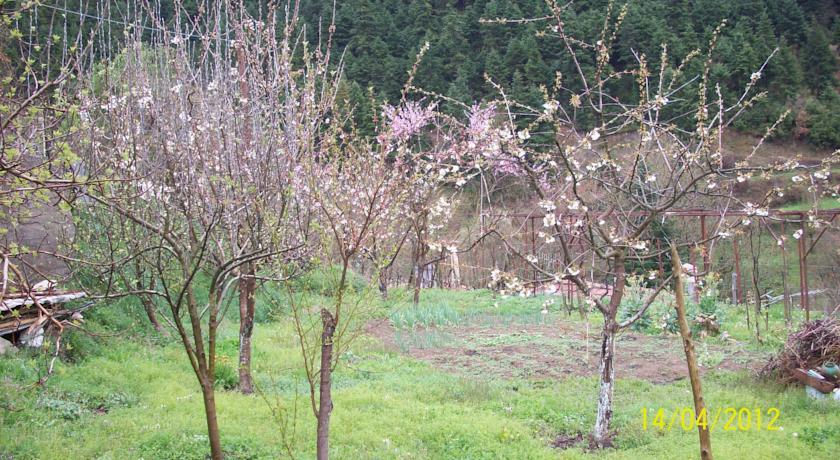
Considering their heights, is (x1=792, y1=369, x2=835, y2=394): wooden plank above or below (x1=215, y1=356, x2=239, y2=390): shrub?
above

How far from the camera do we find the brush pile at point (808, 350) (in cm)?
574

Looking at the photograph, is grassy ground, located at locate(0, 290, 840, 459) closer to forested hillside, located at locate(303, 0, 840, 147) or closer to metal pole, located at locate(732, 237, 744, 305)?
metal pole, located at locate(732, 237, 744, 305)

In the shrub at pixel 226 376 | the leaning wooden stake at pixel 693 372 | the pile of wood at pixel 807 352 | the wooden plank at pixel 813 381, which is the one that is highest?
the leaning wooden stake at pixel 693 372

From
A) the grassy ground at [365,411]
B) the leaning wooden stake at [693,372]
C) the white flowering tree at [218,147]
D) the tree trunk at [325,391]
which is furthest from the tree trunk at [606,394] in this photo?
the leaning wooden stake at [693,372]

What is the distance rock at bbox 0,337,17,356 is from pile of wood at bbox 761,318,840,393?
301 inches

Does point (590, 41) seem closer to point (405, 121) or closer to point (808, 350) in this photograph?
point (405, 121)

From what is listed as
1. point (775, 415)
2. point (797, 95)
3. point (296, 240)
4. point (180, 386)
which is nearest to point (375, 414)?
point (296, 240)

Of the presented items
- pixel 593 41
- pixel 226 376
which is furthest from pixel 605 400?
pixel 593 41

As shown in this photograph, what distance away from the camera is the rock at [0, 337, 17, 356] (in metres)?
6.25

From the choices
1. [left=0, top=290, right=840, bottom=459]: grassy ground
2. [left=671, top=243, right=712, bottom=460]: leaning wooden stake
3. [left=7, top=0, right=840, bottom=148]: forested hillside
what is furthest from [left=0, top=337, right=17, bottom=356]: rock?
[left=7, top=0, right=840, bottom=148]: forested hillside

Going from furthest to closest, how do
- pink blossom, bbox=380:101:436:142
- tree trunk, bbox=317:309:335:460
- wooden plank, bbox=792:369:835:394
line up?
wooden plank, bbox=792:369:835:394, pink blossom, bbox=380:101:436:142, tree trunk, bbox=317:309:335:460

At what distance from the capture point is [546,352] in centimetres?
812

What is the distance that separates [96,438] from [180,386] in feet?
5.55

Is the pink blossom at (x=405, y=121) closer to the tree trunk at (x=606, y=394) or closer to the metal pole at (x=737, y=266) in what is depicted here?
the tree trunk at (x=606, y=394)
